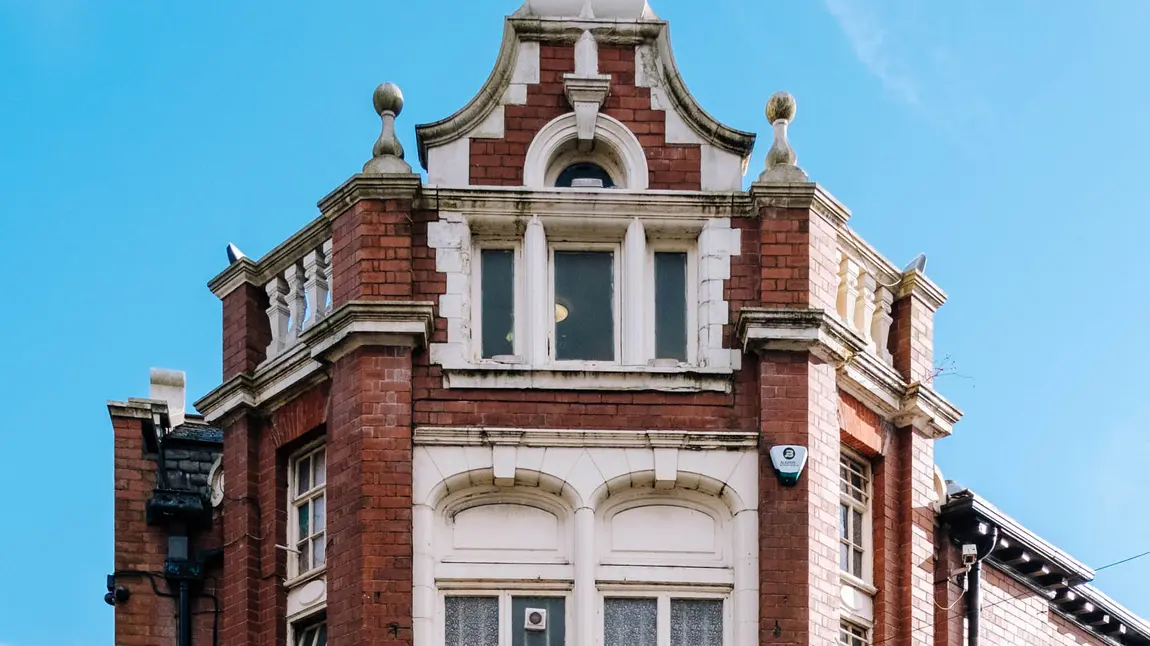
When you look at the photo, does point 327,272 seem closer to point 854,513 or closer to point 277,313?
point 277,313

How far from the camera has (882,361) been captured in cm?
3300

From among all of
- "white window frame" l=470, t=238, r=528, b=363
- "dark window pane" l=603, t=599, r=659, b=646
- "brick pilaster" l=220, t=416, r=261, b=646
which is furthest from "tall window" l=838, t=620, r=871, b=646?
"brick pilaster" l=220, t=416, r=261, b=646

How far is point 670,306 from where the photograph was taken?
31750mm

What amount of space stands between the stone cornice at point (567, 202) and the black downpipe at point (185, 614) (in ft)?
19.0

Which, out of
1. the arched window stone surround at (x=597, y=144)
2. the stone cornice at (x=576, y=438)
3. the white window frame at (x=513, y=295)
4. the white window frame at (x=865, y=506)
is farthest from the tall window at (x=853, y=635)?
the arched window stone surround at (x=597, y=144)

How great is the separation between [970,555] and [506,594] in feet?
22.1

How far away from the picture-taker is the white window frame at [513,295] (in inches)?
1234

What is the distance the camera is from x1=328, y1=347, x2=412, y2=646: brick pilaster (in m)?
29.7

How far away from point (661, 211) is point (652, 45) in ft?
7.74

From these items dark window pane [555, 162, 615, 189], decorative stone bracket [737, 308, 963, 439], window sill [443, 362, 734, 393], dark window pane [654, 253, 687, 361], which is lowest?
window sill [443, 362, 734, 393]

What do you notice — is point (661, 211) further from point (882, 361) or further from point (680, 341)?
point (882, 361)

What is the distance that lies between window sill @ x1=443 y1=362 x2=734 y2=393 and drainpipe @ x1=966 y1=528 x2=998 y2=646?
531 centimetres

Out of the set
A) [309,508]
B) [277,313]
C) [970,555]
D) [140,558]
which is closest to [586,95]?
[277,313]

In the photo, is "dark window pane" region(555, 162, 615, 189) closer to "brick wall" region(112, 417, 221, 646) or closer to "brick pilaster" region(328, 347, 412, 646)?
"brick pilaster" region(328, 347, 412, 646)
